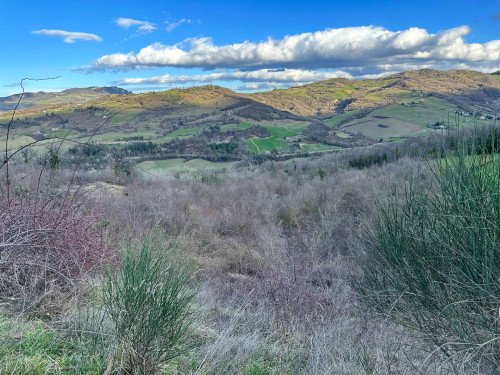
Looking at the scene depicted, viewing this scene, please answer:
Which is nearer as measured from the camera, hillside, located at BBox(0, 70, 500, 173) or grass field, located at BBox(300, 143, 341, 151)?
hillside, located at BBox(0, 70, 500, 173)

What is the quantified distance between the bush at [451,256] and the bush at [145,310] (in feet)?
5.94

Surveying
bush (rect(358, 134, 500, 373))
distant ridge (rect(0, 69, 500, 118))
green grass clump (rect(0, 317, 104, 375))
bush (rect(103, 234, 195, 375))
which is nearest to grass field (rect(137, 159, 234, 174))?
distant ridge (rect(0, 69, 500, 118))

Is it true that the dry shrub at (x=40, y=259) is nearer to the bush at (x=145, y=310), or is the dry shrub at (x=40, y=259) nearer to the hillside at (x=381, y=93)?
the bush at (x=145, y=310)

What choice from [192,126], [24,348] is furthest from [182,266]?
[192,126]

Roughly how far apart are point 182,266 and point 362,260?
229 centimetres

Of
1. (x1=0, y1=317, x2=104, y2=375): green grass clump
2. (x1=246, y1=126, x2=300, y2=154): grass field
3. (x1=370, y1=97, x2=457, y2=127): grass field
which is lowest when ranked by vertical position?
(x1=246, y1=126, x2=300, y2=154): grass field

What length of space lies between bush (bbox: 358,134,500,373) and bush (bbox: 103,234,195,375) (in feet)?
5.94

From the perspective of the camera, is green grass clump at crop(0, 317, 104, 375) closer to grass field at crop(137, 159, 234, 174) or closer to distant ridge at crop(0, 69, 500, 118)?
grass field at crop(137, 159, 234, 174)

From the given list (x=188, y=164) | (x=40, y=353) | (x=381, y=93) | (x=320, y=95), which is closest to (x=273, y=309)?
(x=40, y=353)

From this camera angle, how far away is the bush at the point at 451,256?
106 inches

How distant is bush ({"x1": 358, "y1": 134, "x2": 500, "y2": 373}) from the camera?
2.69 m

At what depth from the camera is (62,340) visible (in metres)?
3.30

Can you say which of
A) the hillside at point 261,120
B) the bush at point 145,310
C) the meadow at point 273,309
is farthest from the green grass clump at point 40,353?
the hillside at point 261,120

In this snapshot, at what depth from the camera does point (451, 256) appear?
301 centimetres
